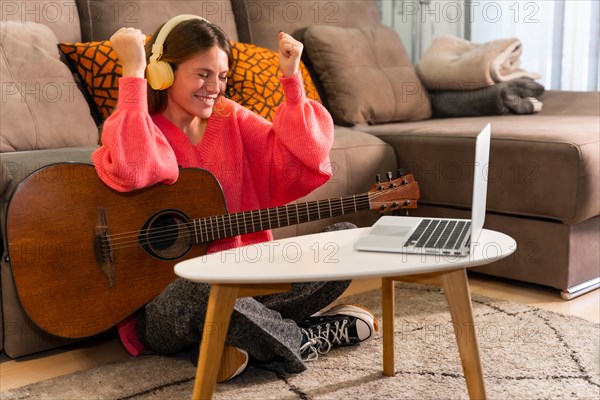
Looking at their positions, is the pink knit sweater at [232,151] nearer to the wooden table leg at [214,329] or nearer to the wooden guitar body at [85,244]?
the wooden guitar body at [85,244]

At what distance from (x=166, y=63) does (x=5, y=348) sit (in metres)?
0.70

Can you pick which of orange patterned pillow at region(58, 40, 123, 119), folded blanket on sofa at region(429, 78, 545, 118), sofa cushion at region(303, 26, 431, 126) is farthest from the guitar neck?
folded blanket on sofa at region(429, 78, 545, 118)

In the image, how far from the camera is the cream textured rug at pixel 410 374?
1354 mm

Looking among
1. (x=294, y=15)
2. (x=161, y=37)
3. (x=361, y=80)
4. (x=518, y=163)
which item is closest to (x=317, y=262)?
(x=161, y=37)

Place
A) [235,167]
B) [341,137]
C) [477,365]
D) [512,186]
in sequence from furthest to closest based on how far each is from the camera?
[341,137] < [512,186] < [235,167] < [477,365]

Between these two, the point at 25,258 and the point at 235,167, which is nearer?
the point at 25,258

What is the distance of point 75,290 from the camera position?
4.80 feet

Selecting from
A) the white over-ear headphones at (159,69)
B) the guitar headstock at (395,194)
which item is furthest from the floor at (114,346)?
the white over-ear headphones at (159,69)

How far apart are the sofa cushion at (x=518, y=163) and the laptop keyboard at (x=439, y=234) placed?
72cm

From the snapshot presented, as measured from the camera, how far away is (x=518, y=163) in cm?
199

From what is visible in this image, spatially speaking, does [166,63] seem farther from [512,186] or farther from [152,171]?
[512,186]

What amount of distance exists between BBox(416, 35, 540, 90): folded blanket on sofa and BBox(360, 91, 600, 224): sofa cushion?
0.27 metres

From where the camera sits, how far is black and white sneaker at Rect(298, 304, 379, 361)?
1523mm

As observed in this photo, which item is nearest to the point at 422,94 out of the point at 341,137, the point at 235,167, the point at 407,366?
the point at 341,137
